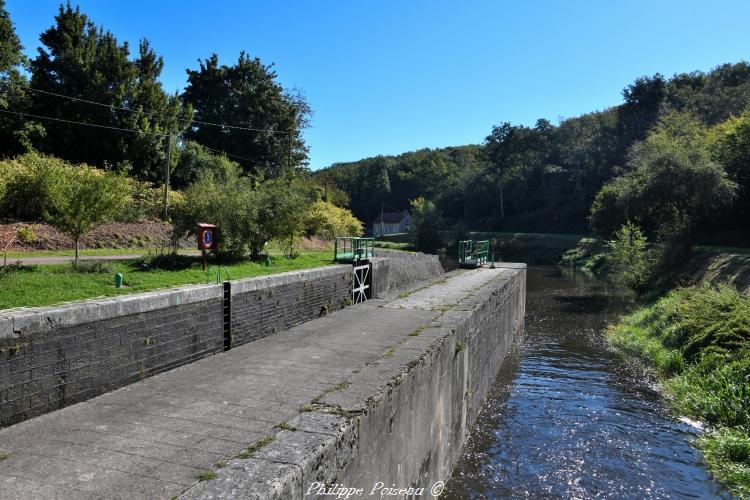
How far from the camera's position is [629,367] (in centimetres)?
1370

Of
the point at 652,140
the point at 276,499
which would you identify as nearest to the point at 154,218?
the point at 276,499

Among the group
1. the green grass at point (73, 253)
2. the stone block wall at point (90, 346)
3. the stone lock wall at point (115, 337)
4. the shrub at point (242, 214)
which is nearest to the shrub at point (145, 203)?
the green grass at point (73, 253)

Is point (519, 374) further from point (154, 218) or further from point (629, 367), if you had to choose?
point (154, 218)

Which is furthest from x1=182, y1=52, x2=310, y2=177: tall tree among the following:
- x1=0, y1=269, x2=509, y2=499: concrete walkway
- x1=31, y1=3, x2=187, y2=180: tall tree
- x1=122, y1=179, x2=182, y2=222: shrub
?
x1=0, y1=269, x2=509, y2=499: concrete walkway

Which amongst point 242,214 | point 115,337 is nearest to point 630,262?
point 242,214

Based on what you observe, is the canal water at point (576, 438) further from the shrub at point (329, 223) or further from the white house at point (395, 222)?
the white house at point (395, 222)

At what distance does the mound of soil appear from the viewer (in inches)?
537

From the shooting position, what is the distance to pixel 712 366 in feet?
35.7

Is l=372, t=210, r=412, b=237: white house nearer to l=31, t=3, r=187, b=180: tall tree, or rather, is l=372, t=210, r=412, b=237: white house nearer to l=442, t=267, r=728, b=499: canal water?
l=31, t=3, r=187, b=180: tall tree

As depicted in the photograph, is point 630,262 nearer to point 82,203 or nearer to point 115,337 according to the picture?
point 82,203

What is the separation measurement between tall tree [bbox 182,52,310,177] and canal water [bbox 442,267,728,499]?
2555cm

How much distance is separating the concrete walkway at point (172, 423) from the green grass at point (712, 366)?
213 inches

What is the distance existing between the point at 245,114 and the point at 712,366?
104 feet

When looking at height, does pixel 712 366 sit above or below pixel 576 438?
above
